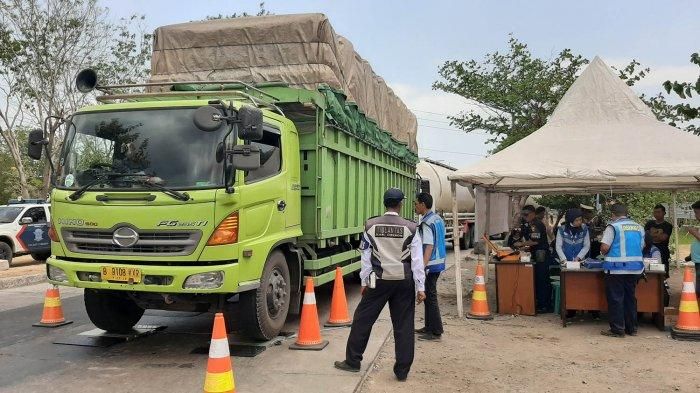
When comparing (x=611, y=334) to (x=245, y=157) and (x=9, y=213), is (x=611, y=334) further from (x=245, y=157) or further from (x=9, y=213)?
(x=9, y=213)

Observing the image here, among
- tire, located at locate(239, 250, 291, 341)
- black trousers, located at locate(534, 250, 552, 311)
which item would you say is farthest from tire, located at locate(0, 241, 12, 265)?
black trousers, located at locate(534, 250, 552, 311)

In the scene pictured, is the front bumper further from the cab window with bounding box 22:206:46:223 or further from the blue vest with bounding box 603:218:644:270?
the cab window with bounding box 22:206:46:223

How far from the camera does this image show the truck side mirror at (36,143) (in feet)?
19.9

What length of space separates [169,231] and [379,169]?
5268 mm

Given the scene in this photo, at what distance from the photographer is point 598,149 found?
8.25m

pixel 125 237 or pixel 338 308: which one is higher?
pixel 125 237

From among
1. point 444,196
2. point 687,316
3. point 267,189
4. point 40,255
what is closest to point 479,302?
point 687,316

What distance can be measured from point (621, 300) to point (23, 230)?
14.0m

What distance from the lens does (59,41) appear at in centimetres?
2108

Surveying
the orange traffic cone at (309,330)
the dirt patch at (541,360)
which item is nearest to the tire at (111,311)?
the orange traffic cone at (309,330)

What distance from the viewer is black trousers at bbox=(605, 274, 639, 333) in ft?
23.4

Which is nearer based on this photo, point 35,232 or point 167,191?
point 167,191

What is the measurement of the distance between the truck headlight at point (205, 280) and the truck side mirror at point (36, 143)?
7.60 ft

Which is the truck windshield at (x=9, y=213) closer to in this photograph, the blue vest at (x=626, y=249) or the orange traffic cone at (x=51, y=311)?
the orange traffic cone at (x=51, y=311)
